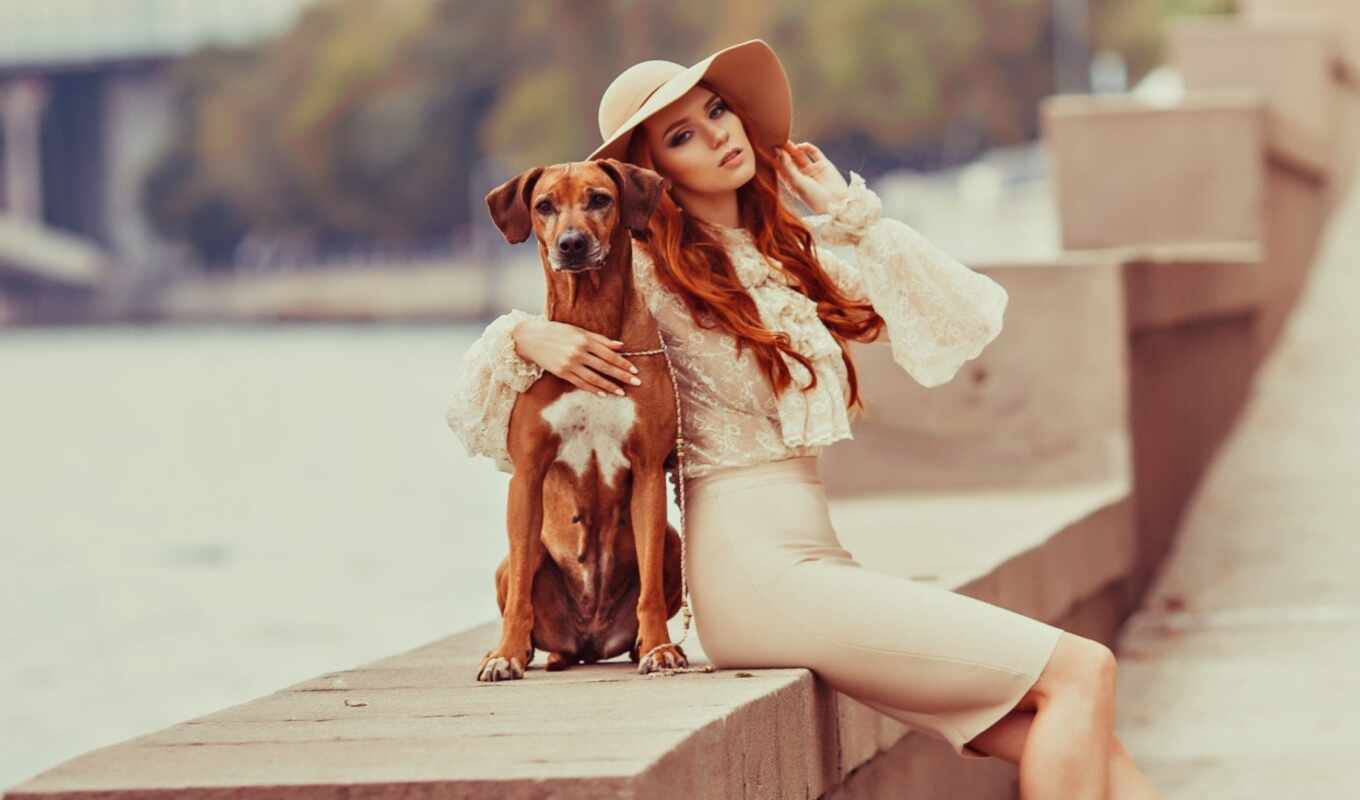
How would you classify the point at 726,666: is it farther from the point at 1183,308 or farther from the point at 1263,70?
the point at 1263,70

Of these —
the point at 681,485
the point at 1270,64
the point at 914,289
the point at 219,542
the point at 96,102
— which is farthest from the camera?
the point at 96,102

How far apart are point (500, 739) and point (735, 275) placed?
1468 mm

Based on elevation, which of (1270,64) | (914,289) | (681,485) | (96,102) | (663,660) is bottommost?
(663,660)

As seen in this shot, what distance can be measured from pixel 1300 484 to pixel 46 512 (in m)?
25.6

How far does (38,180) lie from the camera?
110 meters

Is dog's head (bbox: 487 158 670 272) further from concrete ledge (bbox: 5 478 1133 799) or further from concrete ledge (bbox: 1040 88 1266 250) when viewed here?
concrete ledge (bbox: 1040 88 1266 250)

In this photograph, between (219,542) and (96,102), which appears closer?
(219,542)

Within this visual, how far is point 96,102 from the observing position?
375ft

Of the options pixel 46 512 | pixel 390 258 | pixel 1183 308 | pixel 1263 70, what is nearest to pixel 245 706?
pixel 1183 308

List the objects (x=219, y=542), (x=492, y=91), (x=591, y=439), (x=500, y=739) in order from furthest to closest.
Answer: (x=492, y=91) → (x=219, y=542) → (x=591, y=439) → (x=500, y=739)

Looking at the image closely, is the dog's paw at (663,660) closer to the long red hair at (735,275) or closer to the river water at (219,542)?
the long red hair at (735,275)

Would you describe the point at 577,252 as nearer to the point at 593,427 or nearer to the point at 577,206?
the point at 577,206

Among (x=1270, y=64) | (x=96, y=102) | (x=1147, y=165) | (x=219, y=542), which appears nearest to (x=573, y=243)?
Answer: (x=1147, y=165)

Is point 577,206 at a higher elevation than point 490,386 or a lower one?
higher
